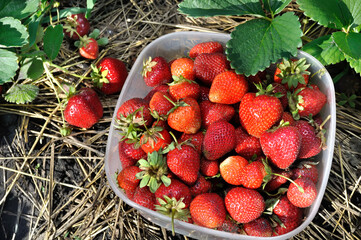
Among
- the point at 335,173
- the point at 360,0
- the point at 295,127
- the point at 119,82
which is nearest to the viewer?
the point at 295,127

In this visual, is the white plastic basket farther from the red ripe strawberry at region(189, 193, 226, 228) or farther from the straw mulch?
the straw mulch

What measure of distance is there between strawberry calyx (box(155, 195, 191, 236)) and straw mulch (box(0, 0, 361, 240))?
0.29 meters

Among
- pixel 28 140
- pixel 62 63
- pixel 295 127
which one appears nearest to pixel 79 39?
pixel 62 63

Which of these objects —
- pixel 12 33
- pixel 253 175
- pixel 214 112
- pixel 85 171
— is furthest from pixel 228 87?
pixel 12 33

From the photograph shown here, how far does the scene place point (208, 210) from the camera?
1.05 metres

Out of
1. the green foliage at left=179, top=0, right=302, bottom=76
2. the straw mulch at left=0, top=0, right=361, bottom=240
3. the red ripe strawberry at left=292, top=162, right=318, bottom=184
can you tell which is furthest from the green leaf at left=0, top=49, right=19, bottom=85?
the red ripe strawberry at left=292, top=162, right=318, bottom=184

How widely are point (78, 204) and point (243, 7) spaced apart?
102 centimetres

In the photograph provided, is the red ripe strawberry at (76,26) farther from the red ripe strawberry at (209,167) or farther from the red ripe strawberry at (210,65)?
the red ripe strawberry at (209,167)

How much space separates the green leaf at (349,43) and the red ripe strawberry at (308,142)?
299mm

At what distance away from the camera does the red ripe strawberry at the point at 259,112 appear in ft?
3.60

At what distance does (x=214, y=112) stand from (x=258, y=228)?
0.42m

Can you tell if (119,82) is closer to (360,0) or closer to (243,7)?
(243,7)

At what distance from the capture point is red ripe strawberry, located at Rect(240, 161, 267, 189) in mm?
1073

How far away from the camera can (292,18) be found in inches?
45.7
